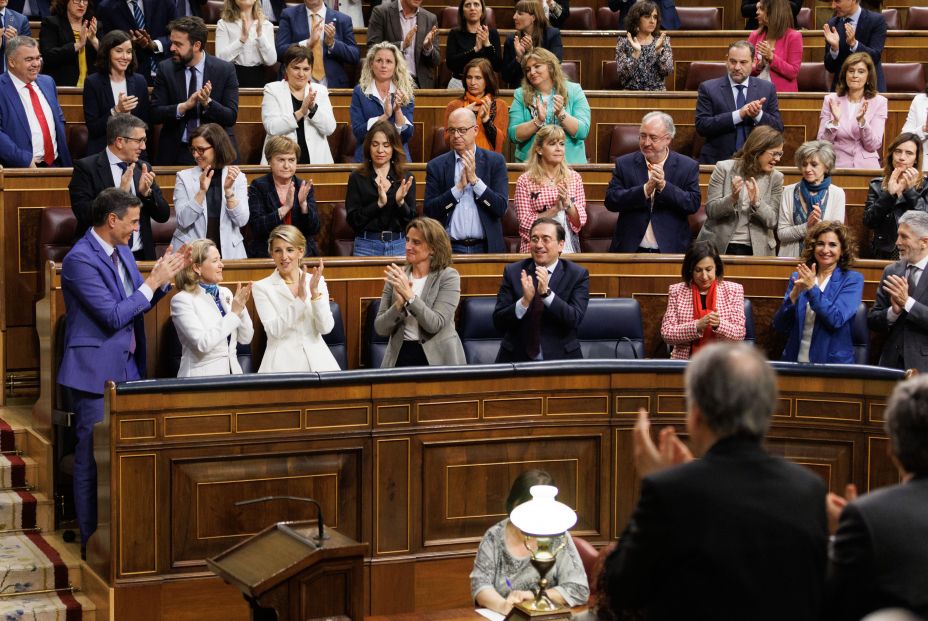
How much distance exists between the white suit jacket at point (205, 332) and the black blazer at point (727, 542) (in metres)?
2.79

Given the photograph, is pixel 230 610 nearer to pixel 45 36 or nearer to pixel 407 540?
pixel 407 540

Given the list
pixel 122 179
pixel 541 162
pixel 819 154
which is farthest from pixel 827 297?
pixel 122 179

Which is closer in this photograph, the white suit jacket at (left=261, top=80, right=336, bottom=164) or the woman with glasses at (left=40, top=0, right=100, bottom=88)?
the white suit jacket at (left=261, top=80, right=336, bottom=164)

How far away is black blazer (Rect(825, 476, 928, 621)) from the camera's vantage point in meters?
2.19

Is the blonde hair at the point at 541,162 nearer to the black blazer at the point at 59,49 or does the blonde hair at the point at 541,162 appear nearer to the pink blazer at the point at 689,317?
the pink blazer at the point at 689,317

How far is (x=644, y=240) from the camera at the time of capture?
5918 millimetres

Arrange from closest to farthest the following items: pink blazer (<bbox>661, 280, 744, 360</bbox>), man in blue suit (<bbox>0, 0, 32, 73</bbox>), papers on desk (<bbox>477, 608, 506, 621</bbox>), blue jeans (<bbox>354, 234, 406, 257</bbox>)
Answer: papers on desk (<bbox>477, 608, 506, 621</bbox>) < pink blazer (<bbox>661, 280, 744, 360</bbox>) < blue jeans (<bbox>354, 234, 406, 257</bbox>) < man in blue suit (<bbox>0, 0, 32, 73</bbox>)

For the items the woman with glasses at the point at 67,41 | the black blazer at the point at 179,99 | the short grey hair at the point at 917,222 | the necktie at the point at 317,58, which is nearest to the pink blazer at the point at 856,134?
the short grey hair at the point at 917,222

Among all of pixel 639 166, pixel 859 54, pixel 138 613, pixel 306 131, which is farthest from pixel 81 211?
pixel 859 54

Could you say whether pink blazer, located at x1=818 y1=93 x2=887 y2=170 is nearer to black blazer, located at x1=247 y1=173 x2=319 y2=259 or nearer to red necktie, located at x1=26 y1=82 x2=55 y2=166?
black blazer, located at x1=247 y1=173 x2=319 y2=259

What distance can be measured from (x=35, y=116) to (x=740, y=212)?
10.1ft

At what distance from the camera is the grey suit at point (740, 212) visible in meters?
5.91

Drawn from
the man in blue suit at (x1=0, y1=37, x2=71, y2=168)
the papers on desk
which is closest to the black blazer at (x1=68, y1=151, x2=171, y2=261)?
the man in blue suit at (x1=0, y1=37, x2=71, y2=168)

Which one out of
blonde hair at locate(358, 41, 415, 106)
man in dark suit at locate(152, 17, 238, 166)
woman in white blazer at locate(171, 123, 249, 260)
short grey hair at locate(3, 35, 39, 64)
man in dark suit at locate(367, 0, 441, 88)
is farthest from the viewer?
man in dark suit at locate(367, 0, 441, 88)
